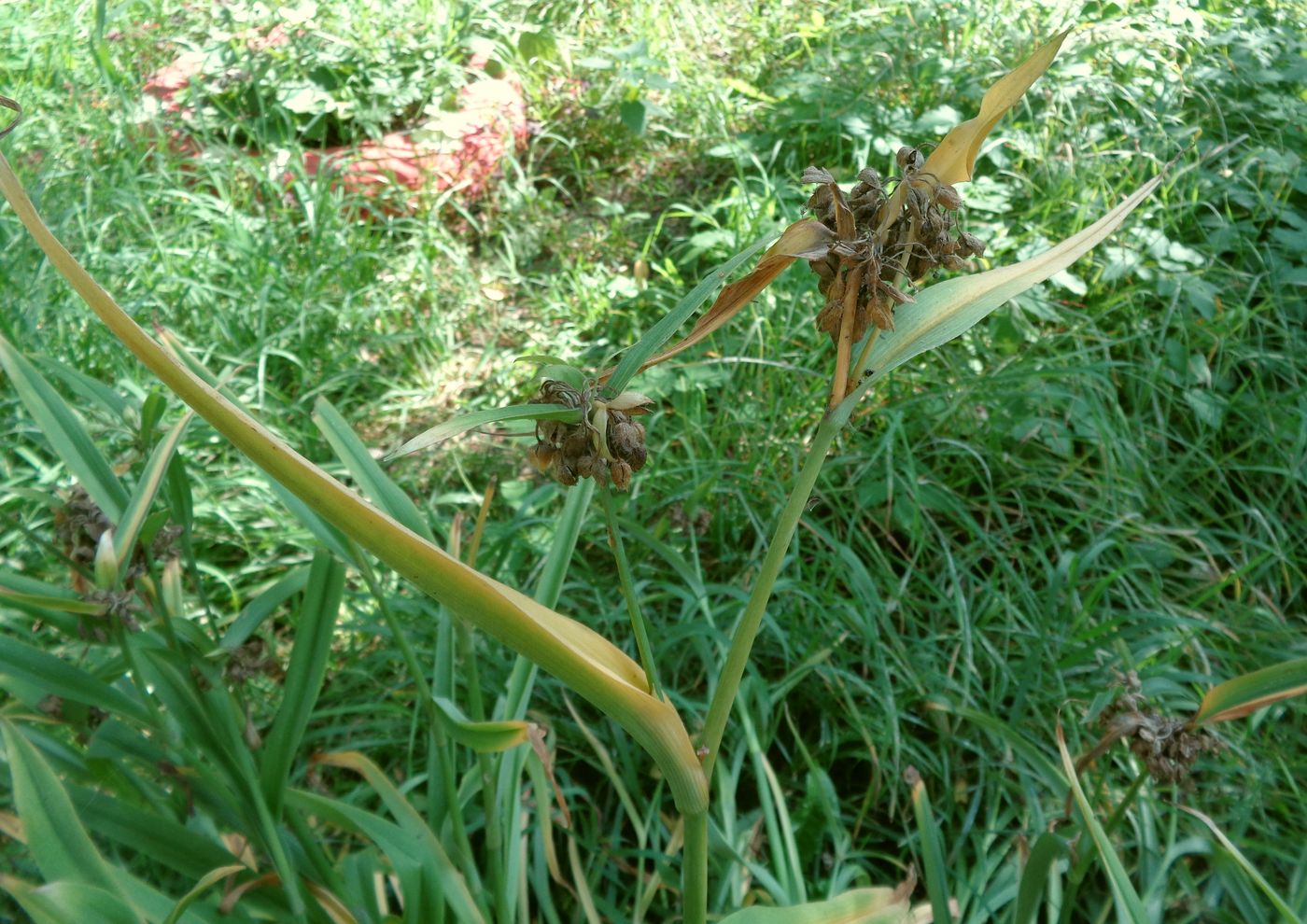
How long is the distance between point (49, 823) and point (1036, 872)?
0.83 meters

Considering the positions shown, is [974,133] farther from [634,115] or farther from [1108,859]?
[634,115]

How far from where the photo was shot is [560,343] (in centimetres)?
221

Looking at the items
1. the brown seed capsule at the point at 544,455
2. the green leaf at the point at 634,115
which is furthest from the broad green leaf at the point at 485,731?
the green leaf at the point at 634,115

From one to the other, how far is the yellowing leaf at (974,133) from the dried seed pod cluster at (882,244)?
13 mm

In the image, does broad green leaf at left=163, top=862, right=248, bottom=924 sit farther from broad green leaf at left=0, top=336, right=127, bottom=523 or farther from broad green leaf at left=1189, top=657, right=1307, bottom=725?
broad green leaf at left=1189, top=657, right=1307, bottom=725

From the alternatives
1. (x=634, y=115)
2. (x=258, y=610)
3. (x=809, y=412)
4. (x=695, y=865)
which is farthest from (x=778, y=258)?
(x=634, y=115)

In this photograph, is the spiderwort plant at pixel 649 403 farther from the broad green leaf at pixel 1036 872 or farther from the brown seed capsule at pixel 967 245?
the broad green leaf at pixel 1036 872

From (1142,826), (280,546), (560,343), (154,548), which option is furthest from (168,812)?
(560,343)

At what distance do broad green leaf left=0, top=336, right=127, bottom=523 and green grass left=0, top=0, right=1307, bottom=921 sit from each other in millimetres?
44

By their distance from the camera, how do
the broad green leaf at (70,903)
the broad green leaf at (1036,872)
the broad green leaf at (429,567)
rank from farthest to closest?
the broad green leaf at (1036,872)
the broad green leaf at (70,903)
the broad green leaf at (429,567)

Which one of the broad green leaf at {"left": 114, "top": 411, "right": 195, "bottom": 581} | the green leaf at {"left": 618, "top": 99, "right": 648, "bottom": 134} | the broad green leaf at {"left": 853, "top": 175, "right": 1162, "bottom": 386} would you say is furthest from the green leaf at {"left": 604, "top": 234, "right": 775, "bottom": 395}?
the green leaf at {"left": 618, "top": 99, "right": 648, "bottom": 134}

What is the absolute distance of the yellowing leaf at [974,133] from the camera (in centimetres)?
61

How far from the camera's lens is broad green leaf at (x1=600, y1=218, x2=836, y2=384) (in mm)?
620

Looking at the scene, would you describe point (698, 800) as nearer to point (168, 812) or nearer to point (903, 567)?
point (168, 812)
